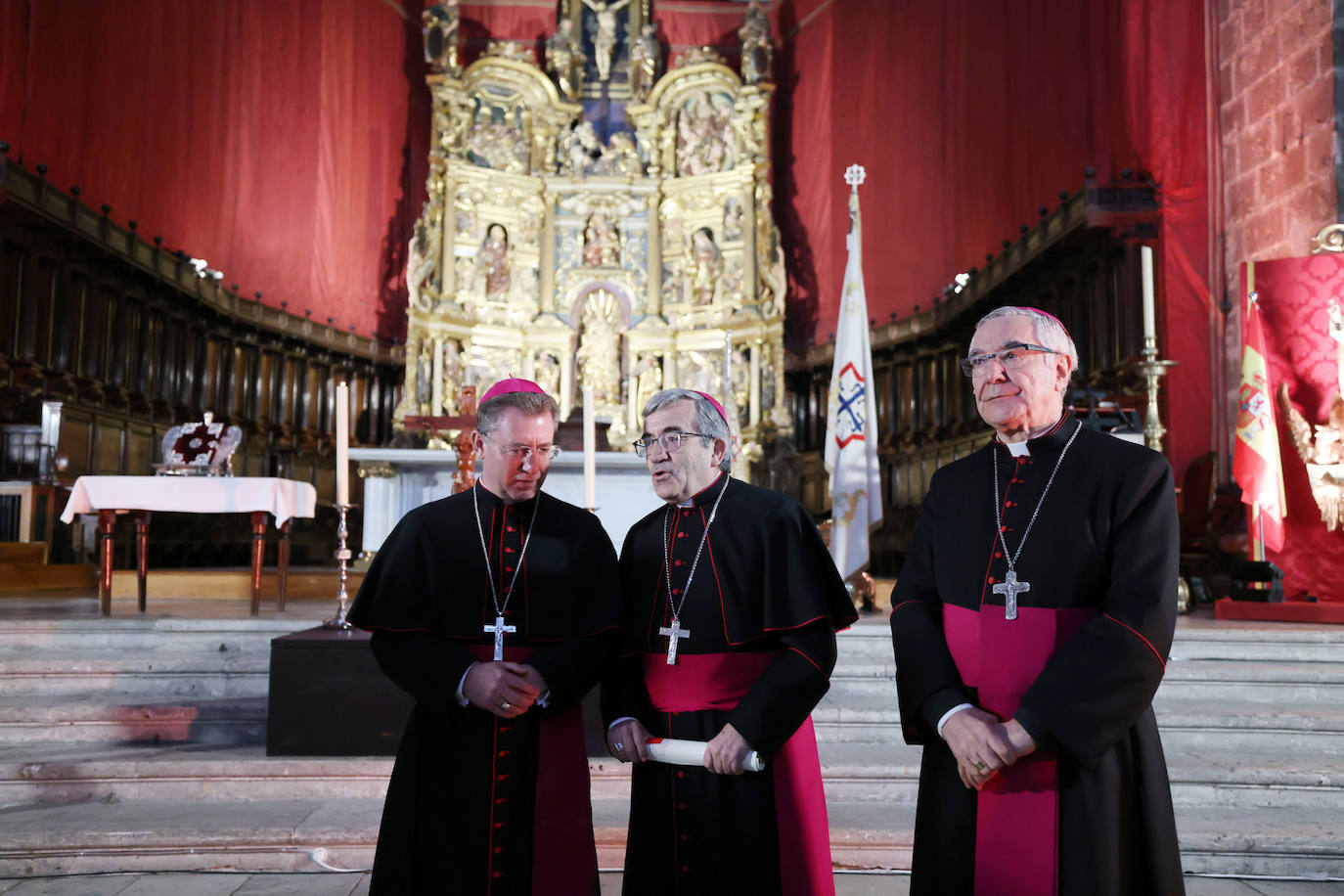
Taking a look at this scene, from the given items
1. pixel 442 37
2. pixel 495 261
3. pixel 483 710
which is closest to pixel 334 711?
pixel 483 710

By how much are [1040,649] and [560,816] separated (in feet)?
3.70

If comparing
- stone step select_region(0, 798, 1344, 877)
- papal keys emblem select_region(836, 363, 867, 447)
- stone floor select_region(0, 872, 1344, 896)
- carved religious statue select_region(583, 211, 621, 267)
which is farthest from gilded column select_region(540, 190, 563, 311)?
stone floor select_region(0, 872, 1344, 896)

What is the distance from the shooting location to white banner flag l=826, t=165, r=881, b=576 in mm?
5938

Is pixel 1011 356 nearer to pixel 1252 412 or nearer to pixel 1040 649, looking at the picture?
pixel 1040 649

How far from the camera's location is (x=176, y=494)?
5.33m

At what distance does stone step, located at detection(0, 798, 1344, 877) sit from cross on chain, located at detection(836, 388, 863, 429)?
3.16 m

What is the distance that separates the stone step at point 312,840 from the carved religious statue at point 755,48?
35.5 ft

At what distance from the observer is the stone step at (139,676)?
4.34 meters

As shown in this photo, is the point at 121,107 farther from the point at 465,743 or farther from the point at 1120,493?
the point at 1120,493

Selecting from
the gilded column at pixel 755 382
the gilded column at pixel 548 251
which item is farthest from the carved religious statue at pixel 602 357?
the gilded column at pixel 755 382

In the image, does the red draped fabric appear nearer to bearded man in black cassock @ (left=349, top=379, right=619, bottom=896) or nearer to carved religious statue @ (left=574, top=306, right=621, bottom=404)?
carved religious statue @ (left=574, top=306, right=621, bottom=404)

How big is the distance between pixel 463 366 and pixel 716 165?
13.5 feet

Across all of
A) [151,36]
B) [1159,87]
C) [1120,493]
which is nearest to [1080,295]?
[1159,87]

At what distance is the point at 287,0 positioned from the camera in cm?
1198
